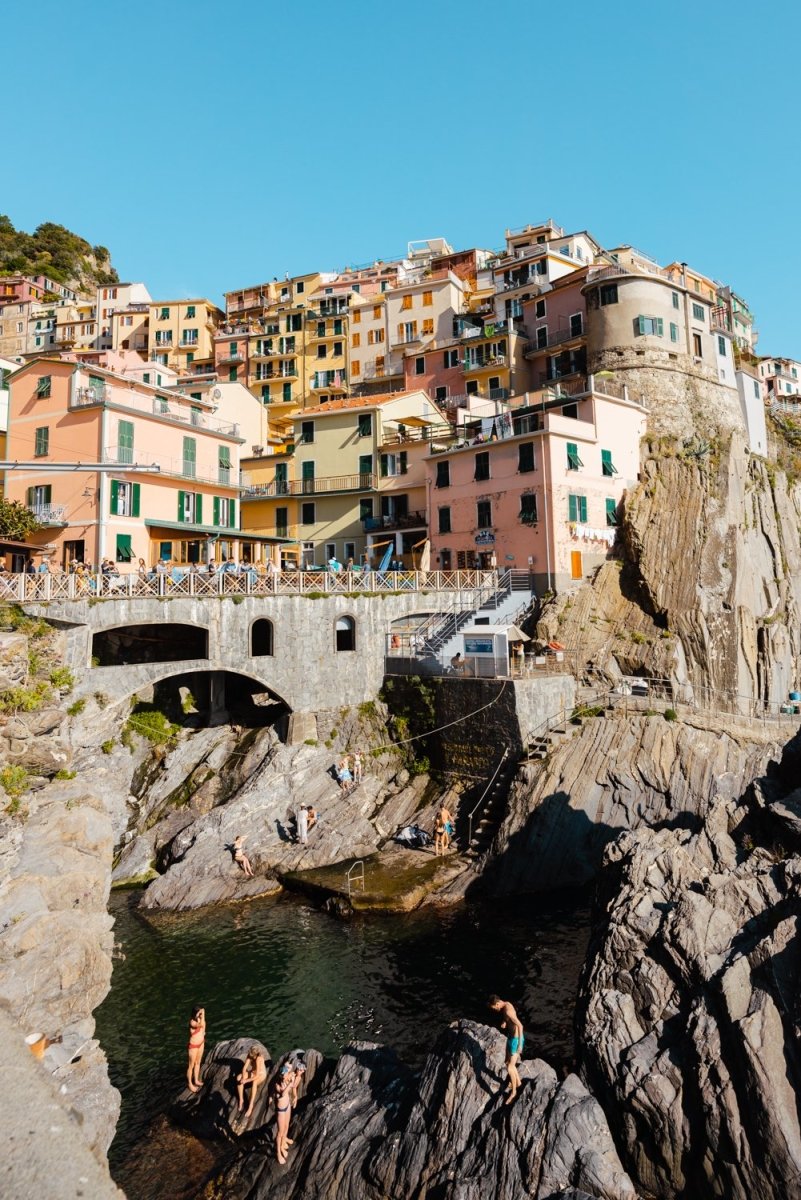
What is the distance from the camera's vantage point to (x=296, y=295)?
8738cm

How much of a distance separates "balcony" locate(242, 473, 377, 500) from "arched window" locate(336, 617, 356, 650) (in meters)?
17.3

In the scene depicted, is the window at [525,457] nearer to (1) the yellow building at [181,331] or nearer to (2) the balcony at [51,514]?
(2) the balcony at [51,514]

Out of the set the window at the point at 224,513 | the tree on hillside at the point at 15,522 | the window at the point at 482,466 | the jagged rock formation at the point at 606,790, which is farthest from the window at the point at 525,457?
the tree on hillside at the point at 15,522

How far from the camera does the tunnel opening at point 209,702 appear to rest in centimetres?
3709

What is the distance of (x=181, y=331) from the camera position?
84500mm

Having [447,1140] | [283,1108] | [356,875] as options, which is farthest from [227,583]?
[447,1140]

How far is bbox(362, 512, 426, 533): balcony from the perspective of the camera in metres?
49.8

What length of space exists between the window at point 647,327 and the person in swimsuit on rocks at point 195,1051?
4626 centimetres

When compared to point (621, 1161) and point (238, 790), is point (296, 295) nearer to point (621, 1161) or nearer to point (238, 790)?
point (238, 790)

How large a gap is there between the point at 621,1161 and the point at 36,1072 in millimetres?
11248

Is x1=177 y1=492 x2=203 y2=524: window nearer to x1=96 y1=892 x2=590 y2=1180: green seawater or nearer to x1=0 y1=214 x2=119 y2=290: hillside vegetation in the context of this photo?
x1=96 y1=892 x2=590 y2=1180: green seawater

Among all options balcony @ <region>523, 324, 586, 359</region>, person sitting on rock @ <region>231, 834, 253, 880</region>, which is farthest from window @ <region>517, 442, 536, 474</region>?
person sitting on rock @ <region>231, 834, 253, 880</region>

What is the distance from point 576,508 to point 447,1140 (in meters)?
32.8

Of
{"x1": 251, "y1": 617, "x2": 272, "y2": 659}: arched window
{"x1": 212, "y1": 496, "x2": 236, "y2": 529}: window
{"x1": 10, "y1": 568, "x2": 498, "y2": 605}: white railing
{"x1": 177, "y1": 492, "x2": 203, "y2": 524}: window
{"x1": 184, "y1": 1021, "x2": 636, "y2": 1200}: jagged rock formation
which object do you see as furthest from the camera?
{"x1": 212, "y1": 496, "x2": 236, "y2": 529}: window
